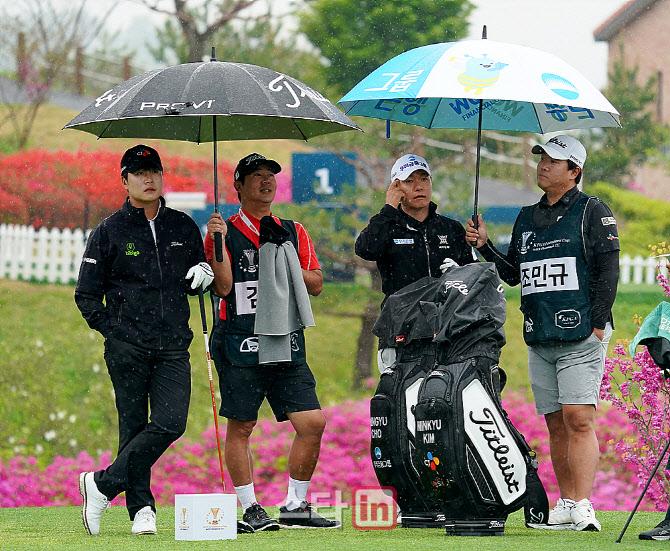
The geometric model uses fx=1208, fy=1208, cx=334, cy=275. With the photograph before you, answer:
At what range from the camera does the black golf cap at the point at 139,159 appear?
5.34 meters

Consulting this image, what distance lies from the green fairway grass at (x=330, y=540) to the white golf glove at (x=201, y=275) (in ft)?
3.60

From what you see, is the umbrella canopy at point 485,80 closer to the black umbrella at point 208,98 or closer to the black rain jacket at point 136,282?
the black umbrella at point 208,98

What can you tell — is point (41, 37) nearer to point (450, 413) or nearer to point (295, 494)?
point (295, 494)

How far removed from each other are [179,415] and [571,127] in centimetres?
246

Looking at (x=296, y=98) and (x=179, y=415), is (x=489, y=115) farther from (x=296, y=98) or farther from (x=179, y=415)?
(x=179, y=415)

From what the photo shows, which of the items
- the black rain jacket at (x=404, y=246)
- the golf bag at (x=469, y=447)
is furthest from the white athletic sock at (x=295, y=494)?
the black rain jacket at (x=404, y=246)

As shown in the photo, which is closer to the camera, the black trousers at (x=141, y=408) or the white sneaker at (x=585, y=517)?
the black trousers at (x=141, y=408)

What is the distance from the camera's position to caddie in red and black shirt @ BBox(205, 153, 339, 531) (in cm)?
556

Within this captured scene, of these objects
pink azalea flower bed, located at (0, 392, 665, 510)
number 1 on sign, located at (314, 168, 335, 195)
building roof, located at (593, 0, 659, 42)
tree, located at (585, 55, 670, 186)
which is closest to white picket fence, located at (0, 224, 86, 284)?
pink azalea flower bed, located at (0, 392, 665, 510)

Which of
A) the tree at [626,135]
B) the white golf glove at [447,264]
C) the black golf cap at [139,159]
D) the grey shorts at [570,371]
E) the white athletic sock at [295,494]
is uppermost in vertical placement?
the tree at [626,135]

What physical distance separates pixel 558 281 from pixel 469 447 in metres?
1.01

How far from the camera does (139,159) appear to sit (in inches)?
210

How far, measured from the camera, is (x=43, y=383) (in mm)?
10203

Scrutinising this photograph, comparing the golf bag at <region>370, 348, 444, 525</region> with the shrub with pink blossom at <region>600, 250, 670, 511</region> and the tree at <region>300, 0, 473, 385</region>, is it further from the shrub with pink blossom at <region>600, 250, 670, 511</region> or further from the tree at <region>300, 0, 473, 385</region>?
the tree at <region>300, 0, 473, 385</region>
